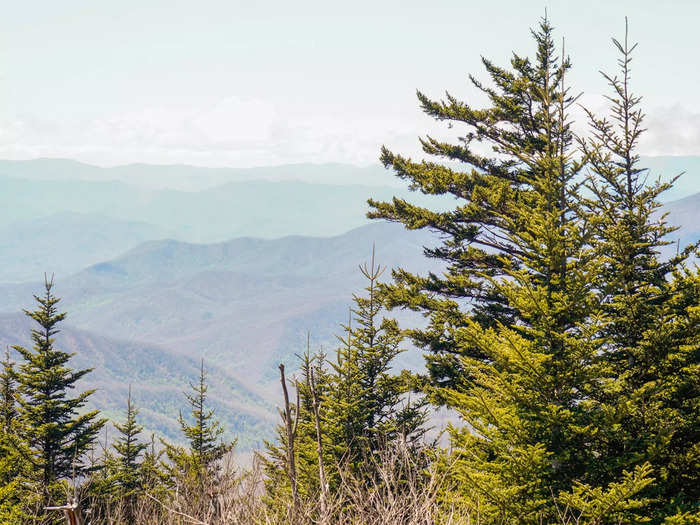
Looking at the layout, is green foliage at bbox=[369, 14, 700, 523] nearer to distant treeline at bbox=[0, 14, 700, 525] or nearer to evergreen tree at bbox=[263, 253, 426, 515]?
distant treeline at bbox=[0, 14, 700, 525]

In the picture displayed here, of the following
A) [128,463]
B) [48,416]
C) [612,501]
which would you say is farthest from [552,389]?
[128,463]

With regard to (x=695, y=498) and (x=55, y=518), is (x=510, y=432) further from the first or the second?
(x=55, y=518)

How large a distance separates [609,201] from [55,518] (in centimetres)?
2141

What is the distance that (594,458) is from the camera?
9.05 m

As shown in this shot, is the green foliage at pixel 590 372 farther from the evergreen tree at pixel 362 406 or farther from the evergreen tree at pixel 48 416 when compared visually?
the evergreen tree at pixel 48 416

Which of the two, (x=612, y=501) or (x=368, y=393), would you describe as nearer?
(x=612, y=501)

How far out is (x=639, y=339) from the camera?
1080 cm

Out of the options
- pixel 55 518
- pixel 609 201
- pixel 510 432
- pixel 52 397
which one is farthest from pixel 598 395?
pixel 52 397

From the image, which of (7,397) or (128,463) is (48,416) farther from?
(128,463)

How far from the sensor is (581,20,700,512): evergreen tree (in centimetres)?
912

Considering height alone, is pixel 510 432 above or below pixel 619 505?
above

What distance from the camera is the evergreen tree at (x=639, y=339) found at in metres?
9.12

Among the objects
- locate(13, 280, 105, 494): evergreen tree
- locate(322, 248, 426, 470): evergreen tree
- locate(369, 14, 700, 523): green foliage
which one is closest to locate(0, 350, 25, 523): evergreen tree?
locate(13, 280, 105, 494): evergreen tree

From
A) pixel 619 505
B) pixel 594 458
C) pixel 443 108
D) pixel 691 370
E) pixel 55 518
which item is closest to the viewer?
pixel 619 505
